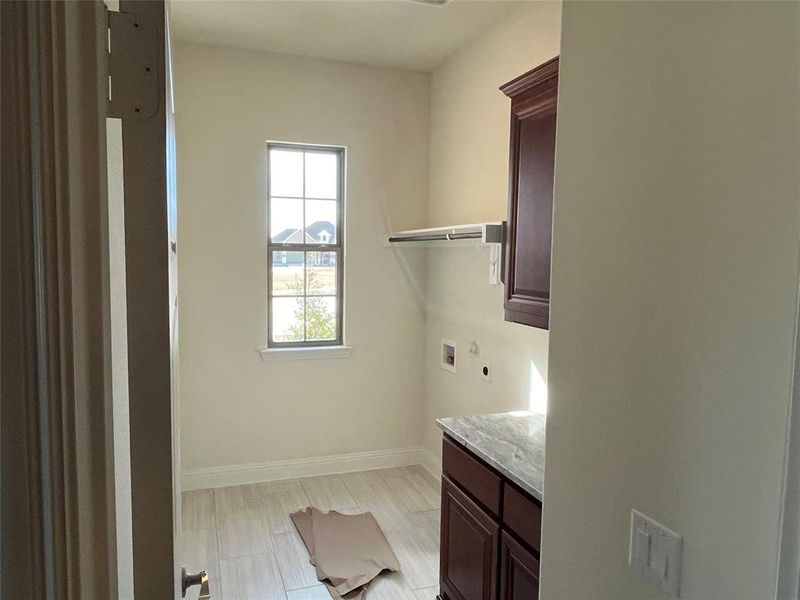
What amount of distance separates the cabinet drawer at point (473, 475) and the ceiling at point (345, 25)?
87.9 inches

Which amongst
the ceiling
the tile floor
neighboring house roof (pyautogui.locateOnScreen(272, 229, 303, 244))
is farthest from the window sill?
the ceiling

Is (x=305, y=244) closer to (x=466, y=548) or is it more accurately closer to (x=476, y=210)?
(x=476, y=210)

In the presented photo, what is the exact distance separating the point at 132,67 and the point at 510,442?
188cm

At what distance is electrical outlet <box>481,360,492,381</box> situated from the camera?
3.36 m

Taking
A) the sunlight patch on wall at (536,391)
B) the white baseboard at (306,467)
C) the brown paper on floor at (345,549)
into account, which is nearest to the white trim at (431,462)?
the white baseboard at (306,467)

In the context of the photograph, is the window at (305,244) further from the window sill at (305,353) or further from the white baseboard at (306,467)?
the white baseboard at (306,467)

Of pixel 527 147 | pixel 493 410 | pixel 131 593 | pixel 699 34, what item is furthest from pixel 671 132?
pixel 493 410

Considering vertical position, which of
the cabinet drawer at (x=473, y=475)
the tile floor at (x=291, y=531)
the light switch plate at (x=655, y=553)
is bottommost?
the tile floor at (x=291, y=531)

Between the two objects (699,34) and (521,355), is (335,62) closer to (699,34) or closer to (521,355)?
(521,355)

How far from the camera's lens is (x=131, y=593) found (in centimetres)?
81

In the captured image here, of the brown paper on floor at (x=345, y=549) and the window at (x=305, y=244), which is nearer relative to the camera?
the brown paper on floor at (x=345, y=549)

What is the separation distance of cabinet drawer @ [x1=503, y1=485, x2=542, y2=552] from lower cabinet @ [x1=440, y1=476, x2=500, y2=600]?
0.10 meters

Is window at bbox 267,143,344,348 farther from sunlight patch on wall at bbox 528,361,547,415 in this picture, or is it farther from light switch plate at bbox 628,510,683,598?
light switch plate at bbox 628,510,683,598

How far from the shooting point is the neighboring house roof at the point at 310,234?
12.9ft
